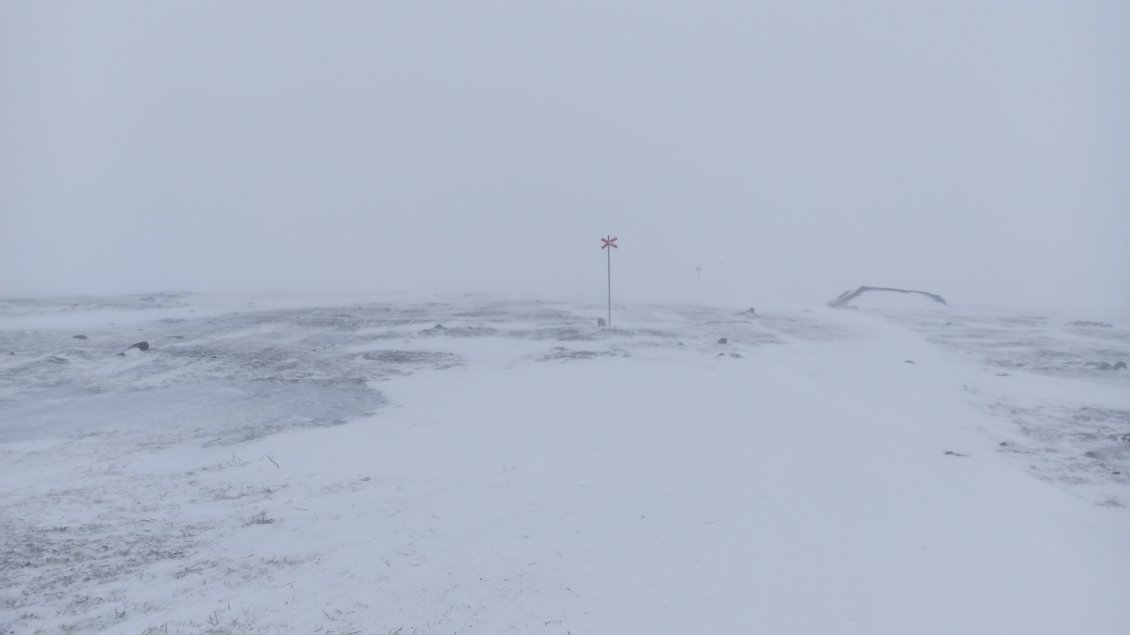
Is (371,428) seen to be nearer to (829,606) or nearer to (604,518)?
(604,518)

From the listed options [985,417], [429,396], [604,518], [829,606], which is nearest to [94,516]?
[604,518]

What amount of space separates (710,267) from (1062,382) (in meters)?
74.5

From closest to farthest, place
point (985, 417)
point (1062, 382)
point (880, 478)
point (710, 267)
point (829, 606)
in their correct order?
1. point (829, 606)
2. point (880, 478)
3. point (985, 417)
4. point (1062, 382)
5. point (710, 267)

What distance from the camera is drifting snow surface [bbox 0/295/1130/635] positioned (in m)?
6.79

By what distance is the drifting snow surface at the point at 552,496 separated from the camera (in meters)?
6.79

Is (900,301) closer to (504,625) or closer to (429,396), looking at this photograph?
(429,396)

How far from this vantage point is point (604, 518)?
9086 millimetres

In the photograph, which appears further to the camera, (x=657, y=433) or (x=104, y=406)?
(x=104, y=406)

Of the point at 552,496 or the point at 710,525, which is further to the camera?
the point at 552,496

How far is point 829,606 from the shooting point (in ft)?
23.0

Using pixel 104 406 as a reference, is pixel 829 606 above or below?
below

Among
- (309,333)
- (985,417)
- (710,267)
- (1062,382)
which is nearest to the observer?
(985,417)

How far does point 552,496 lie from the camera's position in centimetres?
982

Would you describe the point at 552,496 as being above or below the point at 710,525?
Result: above
